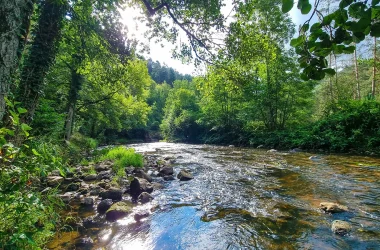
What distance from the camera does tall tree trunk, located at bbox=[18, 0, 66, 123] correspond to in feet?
13.5

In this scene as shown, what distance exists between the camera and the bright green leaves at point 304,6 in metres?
0.97

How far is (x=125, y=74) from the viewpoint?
828 cm

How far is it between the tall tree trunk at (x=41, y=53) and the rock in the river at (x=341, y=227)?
622 cm

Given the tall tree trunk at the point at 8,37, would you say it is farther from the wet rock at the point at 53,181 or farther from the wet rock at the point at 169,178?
the wet rock at the point at 169,178

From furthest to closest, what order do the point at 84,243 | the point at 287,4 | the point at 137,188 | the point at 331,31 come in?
the point at 137,188
the point at 84,243
the point at 331,31
the point at 287,4

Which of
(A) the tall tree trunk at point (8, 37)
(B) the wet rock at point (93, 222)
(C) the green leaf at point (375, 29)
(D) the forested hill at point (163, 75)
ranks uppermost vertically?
(D) the forested hill at point (163, 75)

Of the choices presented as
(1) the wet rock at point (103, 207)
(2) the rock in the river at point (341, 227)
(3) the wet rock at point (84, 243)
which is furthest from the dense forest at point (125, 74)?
(2) the rock in the river at point (341, 227)

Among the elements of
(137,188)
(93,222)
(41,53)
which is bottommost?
(93,222)

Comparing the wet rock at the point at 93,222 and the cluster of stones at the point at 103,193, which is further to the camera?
the cluster of stones at the point at 103,193

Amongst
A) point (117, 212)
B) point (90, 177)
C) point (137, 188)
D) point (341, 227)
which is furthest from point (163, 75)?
point (341, 227)

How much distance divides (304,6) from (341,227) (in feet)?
14.2

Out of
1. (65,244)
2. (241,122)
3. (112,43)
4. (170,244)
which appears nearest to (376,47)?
(241,122)

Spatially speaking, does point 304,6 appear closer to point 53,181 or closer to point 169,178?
point 53,181

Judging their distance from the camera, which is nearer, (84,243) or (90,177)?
(84,243)
